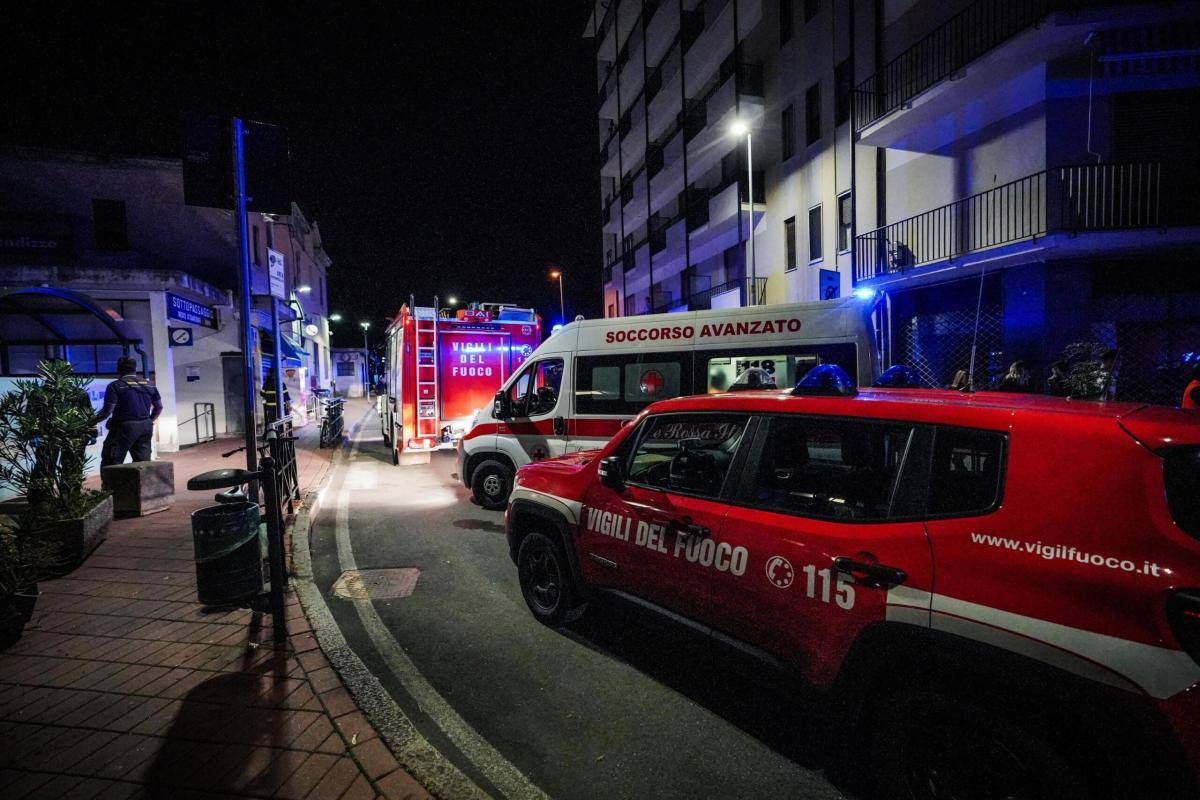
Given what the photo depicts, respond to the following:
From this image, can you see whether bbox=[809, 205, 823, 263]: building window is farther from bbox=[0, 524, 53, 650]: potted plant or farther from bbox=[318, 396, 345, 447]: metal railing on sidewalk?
bbox=[0, 524, 53, 650]: potted plant

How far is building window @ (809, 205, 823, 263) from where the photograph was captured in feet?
58.2

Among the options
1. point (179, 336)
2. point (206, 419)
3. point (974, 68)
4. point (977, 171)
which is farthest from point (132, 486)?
point (977, 171)

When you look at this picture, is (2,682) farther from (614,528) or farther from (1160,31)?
(1160,31)

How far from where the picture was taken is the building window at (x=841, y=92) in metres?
15.9

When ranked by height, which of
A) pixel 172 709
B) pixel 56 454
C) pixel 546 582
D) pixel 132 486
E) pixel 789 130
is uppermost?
pixel 789 130

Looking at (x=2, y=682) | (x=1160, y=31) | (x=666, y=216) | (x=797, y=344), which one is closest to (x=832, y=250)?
(x=1160, y=31)

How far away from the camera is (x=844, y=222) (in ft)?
54.4

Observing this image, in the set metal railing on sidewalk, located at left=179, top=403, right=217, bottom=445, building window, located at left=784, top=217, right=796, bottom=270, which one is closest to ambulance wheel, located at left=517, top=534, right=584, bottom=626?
metal railing on sidewalk, located at left=179, top=403, right=217, bottom=445

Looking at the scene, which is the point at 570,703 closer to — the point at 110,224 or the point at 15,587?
the point at 15,587

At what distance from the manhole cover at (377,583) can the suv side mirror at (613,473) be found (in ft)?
7.84

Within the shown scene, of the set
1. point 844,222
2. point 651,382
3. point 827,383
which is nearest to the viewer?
point 827,383

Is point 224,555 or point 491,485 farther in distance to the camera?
point 491,485

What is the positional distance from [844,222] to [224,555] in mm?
17362

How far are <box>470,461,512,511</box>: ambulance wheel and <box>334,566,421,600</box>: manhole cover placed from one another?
7.66ft
